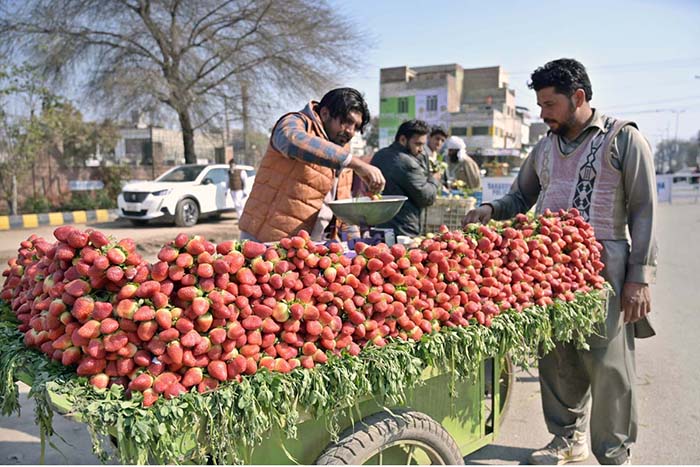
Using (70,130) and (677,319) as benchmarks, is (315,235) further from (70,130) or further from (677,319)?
(70,130)

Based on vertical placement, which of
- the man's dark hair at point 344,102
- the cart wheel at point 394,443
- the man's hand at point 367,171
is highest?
the man's dark hair at point 344,102

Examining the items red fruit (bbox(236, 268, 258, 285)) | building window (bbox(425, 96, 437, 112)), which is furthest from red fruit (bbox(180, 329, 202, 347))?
building window (bbox(425, 96, 437, 112))

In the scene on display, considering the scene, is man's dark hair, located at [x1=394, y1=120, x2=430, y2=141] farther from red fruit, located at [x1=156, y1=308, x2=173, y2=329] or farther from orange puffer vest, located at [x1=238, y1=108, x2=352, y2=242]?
red fruit, located at [x1=156, y1=308, x2=173, y2=329]

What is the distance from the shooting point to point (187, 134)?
17.9m

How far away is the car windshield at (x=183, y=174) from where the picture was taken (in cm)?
1360

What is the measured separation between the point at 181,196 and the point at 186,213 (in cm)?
46

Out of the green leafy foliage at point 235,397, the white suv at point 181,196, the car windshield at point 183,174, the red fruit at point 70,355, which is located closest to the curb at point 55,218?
the white suv at point 181,196

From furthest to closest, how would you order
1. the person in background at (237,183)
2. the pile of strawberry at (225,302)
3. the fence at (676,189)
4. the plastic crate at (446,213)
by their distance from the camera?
the fence at (676,189), the person in background at (237,183), the plastic crate at (446,213), the pile of strawberry at (225,302)

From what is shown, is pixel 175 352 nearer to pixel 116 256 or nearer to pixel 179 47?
pixel 116 256

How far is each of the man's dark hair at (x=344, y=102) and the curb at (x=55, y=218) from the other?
12.9 m

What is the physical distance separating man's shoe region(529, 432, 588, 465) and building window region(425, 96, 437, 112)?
5798 cm

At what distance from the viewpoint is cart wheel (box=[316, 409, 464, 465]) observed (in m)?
1.85

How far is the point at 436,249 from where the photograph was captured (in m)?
2.12

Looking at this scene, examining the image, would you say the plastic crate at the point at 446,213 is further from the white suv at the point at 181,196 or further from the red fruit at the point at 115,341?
the white suv at the point at 181,196
